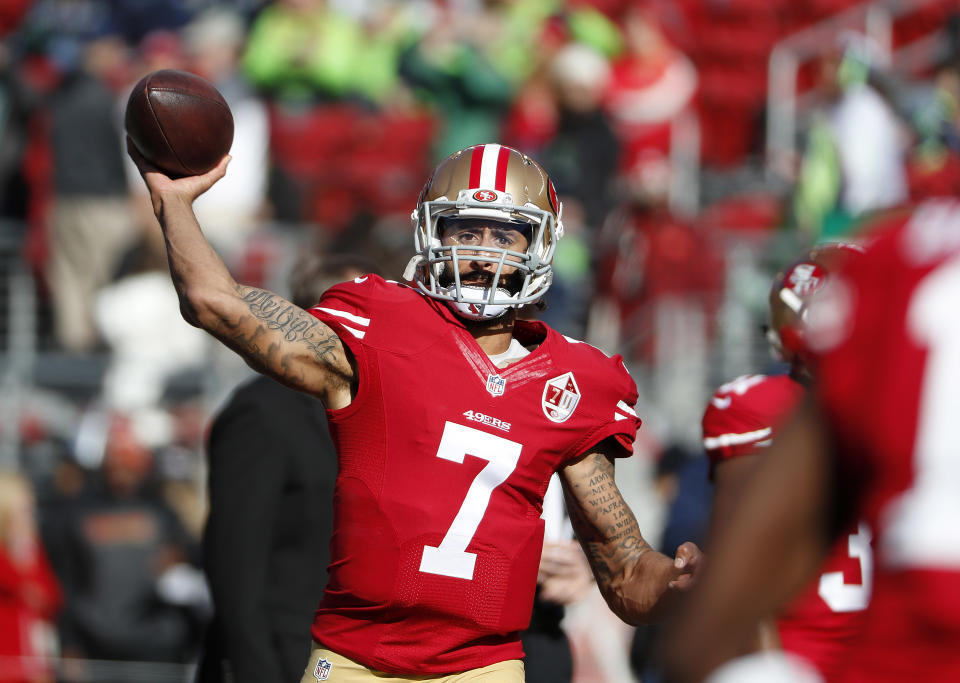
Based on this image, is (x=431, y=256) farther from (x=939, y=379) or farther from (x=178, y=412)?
(x=178, y=412)

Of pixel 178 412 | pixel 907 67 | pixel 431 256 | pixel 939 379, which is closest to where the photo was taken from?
pixel 939 379

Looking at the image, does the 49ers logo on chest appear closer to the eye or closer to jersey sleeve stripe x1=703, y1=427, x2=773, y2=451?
the eye

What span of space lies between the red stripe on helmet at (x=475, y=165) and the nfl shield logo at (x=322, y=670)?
3.62 feet

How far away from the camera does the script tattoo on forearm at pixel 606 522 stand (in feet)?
10.4

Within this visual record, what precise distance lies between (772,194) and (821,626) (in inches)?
301

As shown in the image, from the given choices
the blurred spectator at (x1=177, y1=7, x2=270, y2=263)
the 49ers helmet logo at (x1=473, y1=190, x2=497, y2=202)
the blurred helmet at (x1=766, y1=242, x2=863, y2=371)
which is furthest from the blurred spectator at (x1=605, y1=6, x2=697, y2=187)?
the 49ers helmet logo at (x1=473, y1=190, x2=497, y2=202)

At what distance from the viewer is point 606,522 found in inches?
125

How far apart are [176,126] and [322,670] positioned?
1174 mm

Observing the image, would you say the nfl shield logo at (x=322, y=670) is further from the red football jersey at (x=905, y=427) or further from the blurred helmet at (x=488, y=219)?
the red football jersey at (x=905, y=427)

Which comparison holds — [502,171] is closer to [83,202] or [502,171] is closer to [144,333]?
[144,333]

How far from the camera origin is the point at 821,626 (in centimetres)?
340

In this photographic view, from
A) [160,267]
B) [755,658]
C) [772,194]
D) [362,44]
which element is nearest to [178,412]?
[160,267]

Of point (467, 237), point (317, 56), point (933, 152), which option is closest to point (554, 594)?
point (467, 237)

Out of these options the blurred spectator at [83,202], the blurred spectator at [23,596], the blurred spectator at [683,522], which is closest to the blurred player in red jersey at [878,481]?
the blurred spectator at [683,522]
